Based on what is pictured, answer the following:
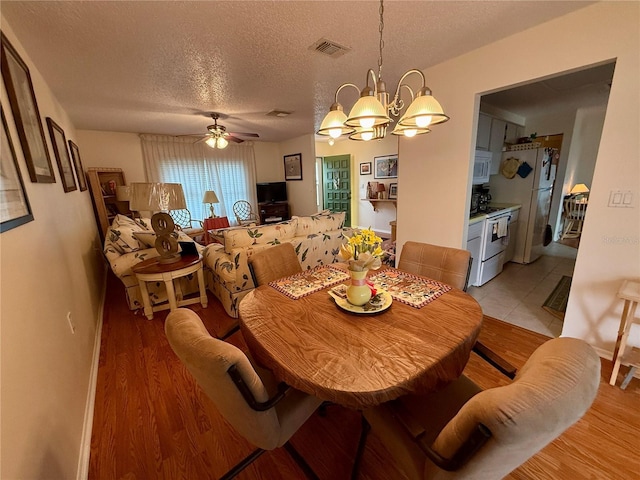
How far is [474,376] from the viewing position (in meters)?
1.77

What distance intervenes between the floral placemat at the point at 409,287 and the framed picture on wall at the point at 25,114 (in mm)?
2006

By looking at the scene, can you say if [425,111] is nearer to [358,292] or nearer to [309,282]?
[358,292]

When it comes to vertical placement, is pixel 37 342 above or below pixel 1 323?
below

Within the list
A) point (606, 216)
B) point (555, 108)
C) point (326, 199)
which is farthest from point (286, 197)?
point (606, 216)

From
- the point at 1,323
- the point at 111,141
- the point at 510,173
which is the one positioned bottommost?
the point at 1,323

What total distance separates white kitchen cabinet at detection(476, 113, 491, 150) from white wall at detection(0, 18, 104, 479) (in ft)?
12.7

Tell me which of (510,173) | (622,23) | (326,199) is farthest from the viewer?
(326,199)

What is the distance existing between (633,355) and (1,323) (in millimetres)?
3179

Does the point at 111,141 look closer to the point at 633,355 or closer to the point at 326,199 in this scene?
the point at 326,199

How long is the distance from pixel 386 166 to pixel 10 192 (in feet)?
18.7

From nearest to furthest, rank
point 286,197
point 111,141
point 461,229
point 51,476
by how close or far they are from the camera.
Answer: point 51,476 → point 461,229 → point 111,141 → point 286,197

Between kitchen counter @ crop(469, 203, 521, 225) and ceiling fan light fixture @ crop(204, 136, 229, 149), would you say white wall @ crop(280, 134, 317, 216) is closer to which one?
ceiling fan light fixture @ crop(204, 136, 229, 149)

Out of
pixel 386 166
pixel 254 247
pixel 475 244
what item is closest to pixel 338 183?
pixel 386 166

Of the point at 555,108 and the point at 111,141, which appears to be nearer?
the point at 555,108
